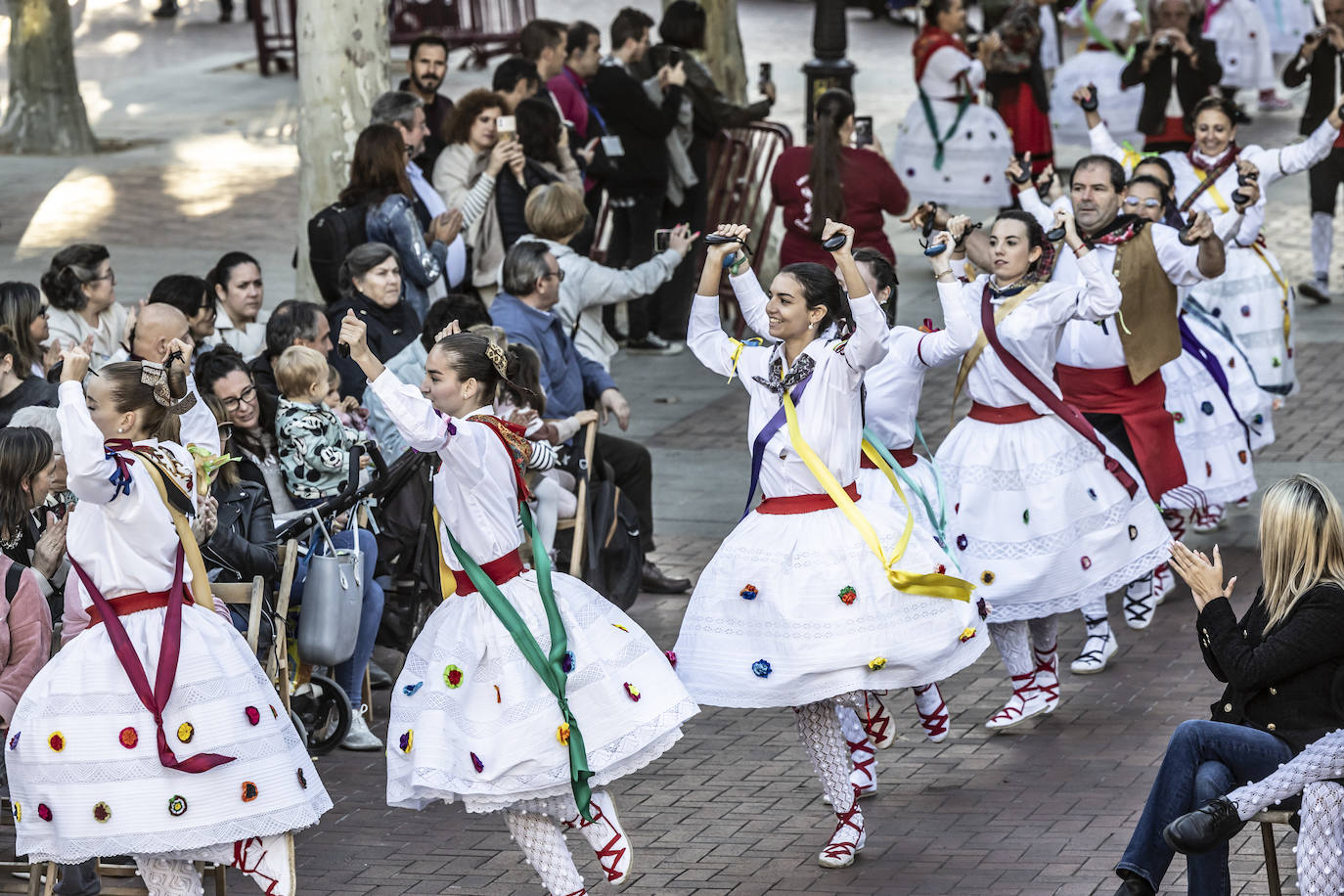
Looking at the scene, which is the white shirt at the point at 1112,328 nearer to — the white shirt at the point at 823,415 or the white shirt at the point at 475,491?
the white shirt at the point at 823,415

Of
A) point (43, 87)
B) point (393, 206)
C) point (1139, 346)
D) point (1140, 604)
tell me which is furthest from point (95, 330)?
point (43, 87)

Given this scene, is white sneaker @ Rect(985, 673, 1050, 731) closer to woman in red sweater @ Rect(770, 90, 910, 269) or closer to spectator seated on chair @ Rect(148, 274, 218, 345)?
spectator seated on chair @ Rect(148, 274, 218, 345)

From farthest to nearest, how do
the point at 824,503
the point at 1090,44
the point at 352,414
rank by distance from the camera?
the point at 1090,44 → the point at 352,414 → the point at 824,503

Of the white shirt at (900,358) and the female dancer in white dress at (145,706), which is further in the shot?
the white shirt at (900,358)

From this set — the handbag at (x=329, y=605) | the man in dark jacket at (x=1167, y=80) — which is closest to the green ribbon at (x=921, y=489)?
the handbag at (x=329, y=605)

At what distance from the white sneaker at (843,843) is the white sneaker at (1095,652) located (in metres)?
2.23

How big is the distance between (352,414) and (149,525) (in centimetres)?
272

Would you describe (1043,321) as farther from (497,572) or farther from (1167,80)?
(1167,80)

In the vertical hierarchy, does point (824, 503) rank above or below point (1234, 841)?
above

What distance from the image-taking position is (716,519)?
10945 millimetres

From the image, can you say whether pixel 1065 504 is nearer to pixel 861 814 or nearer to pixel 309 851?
pixel 861 814

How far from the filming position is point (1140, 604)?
9188 mm

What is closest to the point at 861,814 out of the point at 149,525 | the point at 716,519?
the point at 149,525

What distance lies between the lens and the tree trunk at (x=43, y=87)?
1919 cm
